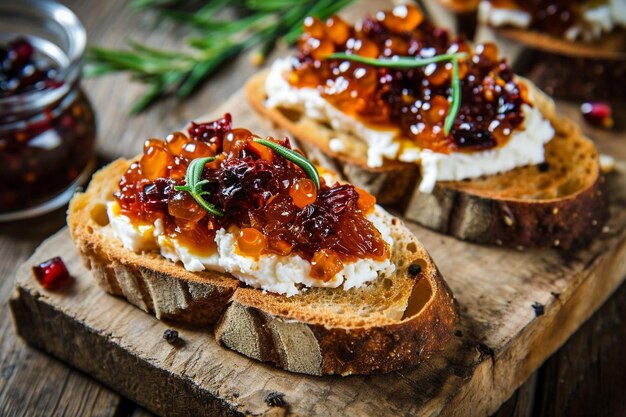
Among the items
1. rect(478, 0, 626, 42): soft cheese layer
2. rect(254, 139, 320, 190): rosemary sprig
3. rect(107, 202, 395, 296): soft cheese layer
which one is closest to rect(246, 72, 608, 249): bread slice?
rect(107, 202, 395, 296): soft cheese layer

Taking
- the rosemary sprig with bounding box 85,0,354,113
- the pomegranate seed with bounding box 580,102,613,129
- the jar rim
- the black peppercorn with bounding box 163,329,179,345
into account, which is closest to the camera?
the black peppercorn with bounding box 163,329,179,345

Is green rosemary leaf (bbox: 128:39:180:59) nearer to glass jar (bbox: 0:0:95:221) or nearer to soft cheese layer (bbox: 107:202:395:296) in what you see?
glass jar (bbox: 0:0:95:221)

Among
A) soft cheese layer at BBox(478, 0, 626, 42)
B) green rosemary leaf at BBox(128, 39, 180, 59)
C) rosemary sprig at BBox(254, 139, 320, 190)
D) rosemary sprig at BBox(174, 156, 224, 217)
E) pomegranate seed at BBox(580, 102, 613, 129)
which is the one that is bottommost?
green rosemary leaf at BBox(128, 39, 180, 59)

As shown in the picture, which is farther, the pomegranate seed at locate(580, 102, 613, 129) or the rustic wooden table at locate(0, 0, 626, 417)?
the pomegranate seed at locate(580, 102, 613, 129)

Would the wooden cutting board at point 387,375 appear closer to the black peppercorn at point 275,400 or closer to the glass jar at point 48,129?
the black peppercorn at point 275,400

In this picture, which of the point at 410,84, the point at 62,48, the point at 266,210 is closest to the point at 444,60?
the point at 410,84

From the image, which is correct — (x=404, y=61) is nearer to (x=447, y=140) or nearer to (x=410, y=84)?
(x=410, y=84)
